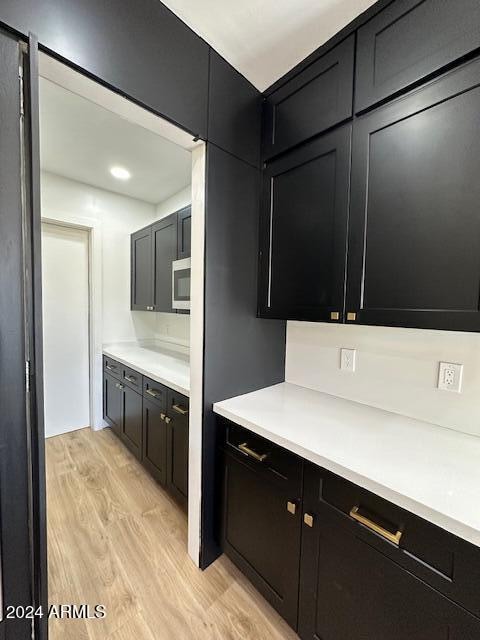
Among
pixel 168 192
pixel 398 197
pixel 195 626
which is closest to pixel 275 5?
pixel 398 197

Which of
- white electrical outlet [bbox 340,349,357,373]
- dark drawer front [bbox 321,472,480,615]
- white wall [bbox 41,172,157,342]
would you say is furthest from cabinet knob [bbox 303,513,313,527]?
white wall [bbox 41,172,157,342]

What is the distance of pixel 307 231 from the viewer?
1347 millimetres

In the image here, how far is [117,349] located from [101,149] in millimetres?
1887

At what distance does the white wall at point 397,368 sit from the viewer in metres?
1.16

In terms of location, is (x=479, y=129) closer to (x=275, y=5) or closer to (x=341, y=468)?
(x=275, y=5)

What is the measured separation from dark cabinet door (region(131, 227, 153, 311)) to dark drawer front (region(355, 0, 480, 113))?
2.19 meters

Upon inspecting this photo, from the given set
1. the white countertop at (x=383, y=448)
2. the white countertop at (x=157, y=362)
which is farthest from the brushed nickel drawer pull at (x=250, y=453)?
the white countertop at (x=157, y=362)

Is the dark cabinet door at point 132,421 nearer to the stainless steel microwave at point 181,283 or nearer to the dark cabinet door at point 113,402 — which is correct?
the dark cabinet door at point 113,402

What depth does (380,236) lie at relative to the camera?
43.4 inches

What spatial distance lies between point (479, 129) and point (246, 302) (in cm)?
113

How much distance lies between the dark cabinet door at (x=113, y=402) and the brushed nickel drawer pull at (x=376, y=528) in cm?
226

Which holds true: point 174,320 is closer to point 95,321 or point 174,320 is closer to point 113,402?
point 95,321

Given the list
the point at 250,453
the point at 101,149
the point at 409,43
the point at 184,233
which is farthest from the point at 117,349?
the point at 409,43

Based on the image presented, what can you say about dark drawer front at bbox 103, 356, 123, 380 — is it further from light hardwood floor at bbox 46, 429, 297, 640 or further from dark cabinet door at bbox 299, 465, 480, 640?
dark cabinet door at bbox 299, 465, 480, 640
